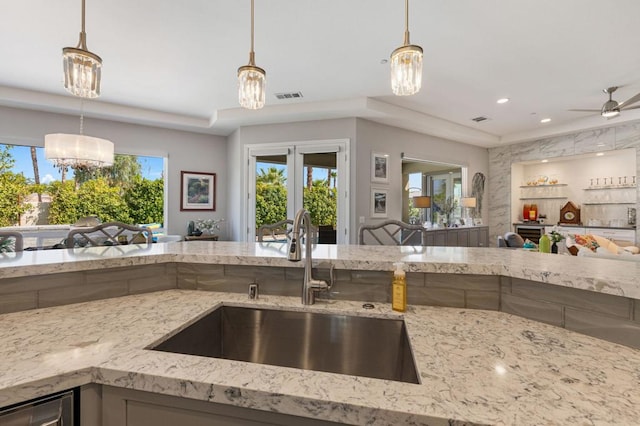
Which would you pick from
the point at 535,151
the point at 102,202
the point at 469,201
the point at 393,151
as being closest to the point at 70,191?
the point at 102,202

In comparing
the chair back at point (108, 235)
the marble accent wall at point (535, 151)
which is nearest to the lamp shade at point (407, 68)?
the chair back at point (108, 235)

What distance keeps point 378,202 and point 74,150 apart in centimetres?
397

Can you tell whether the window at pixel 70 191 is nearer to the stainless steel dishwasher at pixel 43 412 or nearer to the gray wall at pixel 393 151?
the gray wall at pixel 393 151

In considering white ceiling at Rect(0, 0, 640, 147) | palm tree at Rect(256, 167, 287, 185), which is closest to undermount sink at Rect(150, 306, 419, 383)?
white ceiling at Rect(0, 0, 640, 147)

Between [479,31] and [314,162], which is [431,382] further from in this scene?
[314,162]

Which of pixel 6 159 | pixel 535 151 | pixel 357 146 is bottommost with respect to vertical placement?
pixel 6 159

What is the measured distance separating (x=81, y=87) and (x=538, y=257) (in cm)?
221

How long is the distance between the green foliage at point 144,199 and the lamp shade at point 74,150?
2.70 metres

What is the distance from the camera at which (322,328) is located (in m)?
1.17

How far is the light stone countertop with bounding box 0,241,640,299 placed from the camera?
3.10 ft

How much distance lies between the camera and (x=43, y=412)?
679 mm

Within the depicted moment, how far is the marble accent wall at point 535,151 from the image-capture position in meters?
5.18

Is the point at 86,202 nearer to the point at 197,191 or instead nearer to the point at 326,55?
the point at 197,191

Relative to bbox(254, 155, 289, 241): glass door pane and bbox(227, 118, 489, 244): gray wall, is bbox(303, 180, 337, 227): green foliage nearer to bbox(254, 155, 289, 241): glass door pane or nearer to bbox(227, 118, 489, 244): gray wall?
bbox(227, 118, 489, 244): gray wall
